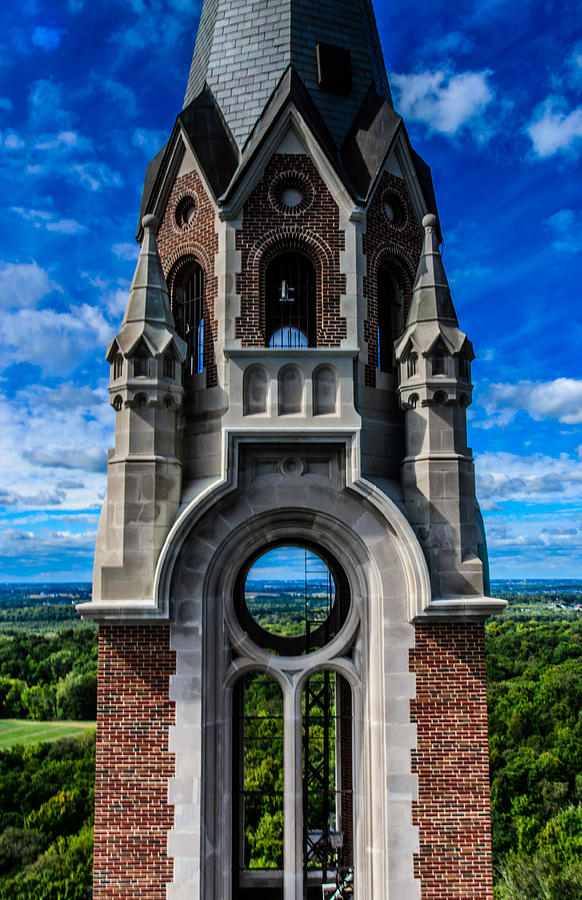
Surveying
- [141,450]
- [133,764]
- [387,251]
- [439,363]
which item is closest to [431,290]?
[439,363]

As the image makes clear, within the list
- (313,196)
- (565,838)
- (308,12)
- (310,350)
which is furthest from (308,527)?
(565,838)

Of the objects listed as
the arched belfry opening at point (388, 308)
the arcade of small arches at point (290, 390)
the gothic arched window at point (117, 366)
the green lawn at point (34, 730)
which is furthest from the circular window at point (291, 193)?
the green lawn at point (34, 730)

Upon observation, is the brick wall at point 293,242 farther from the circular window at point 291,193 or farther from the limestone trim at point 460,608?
the limestone trim at point 460,608

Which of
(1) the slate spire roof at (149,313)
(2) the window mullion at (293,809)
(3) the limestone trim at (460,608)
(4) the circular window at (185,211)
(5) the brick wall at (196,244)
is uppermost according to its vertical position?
(4) the circular window at (185,211)

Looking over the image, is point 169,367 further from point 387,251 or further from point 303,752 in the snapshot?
point 303,752

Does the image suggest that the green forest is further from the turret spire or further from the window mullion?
the turret spire
